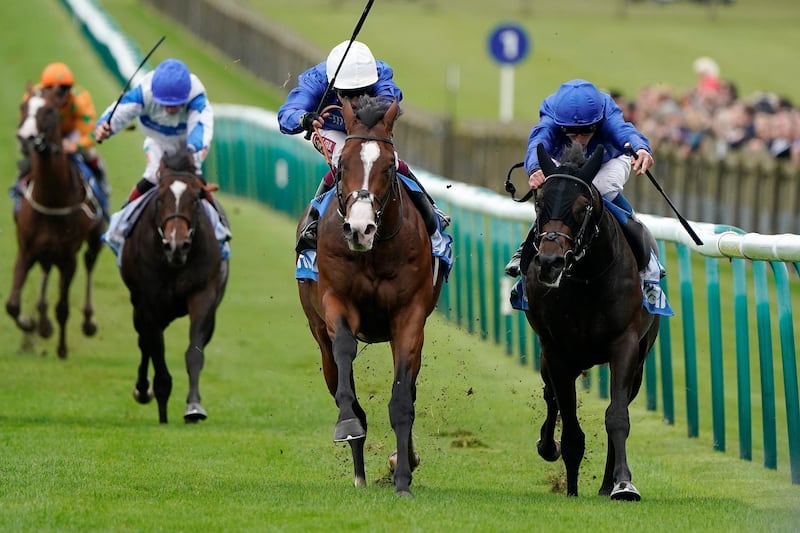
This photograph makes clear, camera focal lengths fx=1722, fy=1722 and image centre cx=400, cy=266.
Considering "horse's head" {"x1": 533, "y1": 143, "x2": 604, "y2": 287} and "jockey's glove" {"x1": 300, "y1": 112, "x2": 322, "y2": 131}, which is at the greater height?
"jockey's glove" {"x1": 300, "y1": 112, "x2": 322, "y2": 131}

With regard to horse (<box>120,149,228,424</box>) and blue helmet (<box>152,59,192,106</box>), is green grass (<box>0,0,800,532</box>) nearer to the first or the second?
horse (<box>120,149,228,424</box>)

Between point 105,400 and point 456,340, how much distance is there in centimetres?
378

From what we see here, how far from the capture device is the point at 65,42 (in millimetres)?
38125

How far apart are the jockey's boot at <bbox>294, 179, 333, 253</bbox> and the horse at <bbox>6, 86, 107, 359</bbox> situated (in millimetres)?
5173

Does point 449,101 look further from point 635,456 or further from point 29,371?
point 635,456

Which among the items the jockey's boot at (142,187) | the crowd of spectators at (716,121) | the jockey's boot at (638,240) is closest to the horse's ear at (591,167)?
the jockey's boot at (638,240)

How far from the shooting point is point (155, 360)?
1123cm

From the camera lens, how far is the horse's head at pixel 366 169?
765cm

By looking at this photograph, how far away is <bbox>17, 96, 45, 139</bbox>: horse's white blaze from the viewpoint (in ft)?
44.0

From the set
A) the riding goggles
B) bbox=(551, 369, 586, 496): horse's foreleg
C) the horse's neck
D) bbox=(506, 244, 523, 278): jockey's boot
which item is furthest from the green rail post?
the horse's neck

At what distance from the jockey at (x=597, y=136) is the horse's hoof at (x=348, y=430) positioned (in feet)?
4.90

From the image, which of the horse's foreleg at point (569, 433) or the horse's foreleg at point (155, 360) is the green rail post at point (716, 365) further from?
the horse's foreleg at point (155, 360)

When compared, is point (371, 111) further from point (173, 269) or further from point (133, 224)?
point (133, 224)

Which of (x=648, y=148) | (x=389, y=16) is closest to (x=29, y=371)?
(x=648, y=148)
